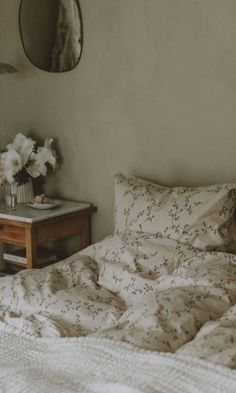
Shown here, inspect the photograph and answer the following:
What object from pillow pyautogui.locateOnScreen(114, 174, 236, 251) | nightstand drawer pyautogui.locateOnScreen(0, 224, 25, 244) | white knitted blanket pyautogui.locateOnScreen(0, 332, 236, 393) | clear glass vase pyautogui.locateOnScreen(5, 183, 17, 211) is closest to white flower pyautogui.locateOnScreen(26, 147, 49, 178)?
clear glass vase pyautogui.locateOnScreen(5, 183, 17, 211)

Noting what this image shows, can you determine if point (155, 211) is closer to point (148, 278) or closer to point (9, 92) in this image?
point (148, 278)

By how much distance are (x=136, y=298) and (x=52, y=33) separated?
170 cm

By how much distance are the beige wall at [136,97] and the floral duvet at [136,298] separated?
22.1 inches

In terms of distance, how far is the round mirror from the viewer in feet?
10.3

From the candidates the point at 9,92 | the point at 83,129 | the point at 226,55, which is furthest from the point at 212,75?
the point at 9,92

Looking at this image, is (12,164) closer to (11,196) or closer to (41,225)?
(11,196)

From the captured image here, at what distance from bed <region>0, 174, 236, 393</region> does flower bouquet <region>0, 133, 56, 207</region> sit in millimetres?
587

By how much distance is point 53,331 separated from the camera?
6.31 feet

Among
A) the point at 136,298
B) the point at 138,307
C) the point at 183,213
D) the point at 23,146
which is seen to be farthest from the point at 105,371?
the point at 23,146

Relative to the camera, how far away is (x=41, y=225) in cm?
297

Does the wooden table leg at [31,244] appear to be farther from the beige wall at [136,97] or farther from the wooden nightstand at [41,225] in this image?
the beige wall at [136,97]

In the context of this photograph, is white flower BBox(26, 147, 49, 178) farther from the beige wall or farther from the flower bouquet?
the beige wall

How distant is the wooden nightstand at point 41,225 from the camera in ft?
Answer: 9.61

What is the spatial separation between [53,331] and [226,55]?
1.45 m
